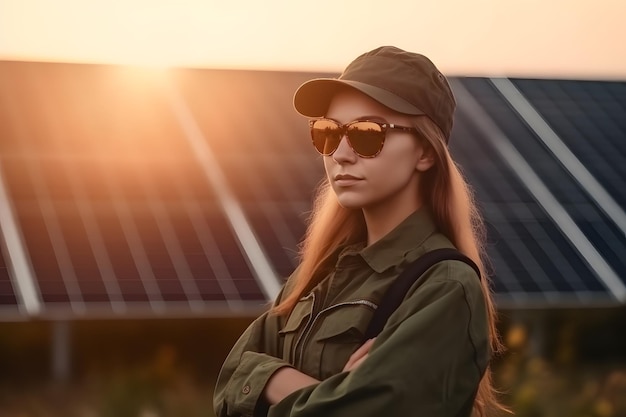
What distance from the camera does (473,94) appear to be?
1411cm

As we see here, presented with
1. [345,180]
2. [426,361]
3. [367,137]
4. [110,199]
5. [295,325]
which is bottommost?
[110,199]

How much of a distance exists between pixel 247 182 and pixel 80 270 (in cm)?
222

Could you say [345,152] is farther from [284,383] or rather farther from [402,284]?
[284,383]

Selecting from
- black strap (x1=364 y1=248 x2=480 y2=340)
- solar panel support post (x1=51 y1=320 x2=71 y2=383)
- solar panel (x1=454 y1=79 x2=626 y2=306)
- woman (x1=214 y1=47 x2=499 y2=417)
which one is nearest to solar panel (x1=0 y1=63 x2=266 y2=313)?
solar panel support post (x1=51 y1=320 x2=71 y2=383)

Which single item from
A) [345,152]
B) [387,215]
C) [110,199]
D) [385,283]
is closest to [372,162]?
[345,152]

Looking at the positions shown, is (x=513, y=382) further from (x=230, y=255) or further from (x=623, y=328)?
(x=230, y=255)

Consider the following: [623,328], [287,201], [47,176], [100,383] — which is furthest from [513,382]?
[47,176]

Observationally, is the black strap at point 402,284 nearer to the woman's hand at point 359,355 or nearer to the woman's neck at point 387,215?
the woman's hand at point 359,355

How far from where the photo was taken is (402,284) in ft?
9.46

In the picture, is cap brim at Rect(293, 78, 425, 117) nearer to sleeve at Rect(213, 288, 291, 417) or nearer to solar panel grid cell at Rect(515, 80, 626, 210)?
sleeve at Rect(213, 288, 291, 417)

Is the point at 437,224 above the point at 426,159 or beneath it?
beneath

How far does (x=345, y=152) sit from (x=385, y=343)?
0.49 metres

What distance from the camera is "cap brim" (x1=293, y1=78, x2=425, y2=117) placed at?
9.64 feet

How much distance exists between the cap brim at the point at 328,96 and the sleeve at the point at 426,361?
425 mm
